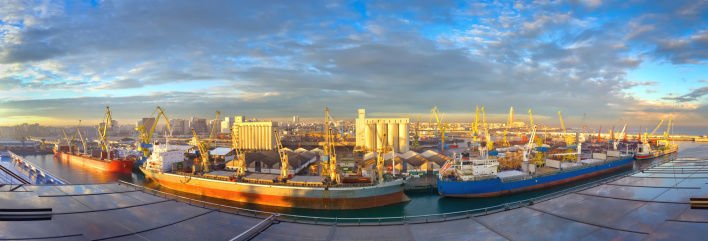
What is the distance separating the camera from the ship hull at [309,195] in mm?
15992

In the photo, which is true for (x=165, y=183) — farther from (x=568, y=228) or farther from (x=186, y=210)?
(x=568, y=228)

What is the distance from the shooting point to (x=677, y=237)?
4879 mm

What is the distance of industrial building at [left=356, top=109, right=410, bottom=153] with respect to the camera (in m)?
38.0

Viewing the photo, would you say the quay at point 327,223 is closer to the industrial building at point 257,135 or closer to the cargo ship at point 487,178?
the cargo ship at point 487,178

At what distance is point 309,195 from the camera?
16.1m

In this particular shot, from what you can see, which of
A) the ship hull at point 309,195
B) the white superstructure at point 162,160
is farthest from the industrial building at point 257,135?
the ship hull at point 309,195

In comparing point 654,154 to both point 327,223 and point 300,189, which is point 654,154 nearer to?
point 300,189

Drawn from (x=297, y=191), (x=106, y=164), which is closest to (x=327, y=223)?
(x=297, y=191)

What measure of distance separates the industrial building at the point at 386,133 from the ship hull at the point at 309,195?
2019cm

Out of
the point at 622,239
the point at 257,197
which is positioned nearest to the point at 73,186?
the point at 257,197

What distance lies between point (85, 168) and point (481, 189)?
41495mm

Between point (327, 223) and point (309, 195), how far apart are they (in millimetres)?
10461

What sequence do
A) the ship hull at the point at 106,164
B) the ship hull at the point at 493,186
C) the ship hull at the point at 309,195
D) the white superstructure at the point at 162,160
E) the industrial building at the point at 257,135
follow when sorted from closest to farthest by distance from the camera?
the ship hull at the point at 309,195 < the ship hull at the point at 493,186 < the white superstructure at the point at 162,160 < the ship hull at the point at 106,164 < the industrial building at the point at 257,135

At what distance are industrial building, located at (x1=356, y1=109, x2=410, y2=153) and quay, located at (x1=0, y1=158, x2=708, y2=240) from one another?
29999 millimetres
